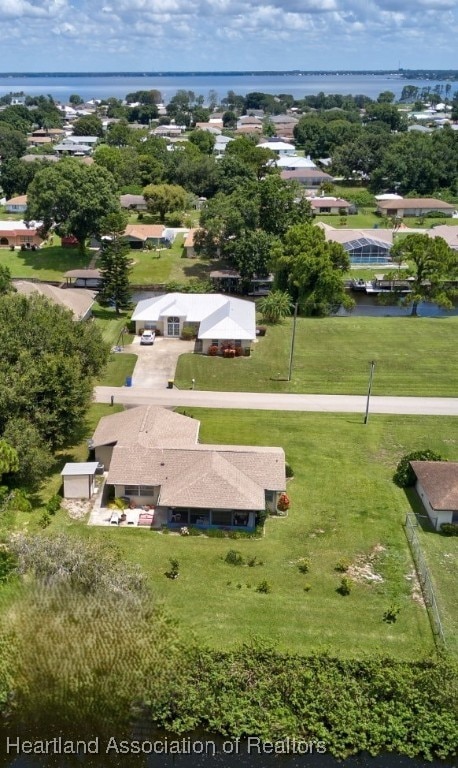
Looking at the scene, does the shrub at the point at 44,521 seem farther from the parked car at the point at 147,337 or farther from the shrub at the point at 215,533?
the parked car at the point at 147,337

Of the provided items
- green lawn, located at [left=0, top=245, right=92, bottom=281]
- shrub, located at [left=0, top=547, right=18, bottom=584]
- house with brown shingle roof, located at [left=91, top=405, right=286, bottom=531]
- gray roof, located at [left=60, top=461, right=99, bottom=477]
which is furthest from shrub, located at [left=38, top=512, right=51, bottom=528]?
green lawn, located at [left=0, top=245, right=92, bottom=281]

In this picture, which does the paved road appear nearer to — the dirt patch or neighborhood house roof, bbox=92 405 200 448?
neighborhood house roof, bbox=92 405 200 448

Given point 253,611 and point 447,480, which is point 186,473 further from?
point 447,480

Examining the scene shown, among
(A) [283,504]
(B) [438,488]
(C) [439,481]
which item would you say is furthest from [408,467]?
(A) [283,504]

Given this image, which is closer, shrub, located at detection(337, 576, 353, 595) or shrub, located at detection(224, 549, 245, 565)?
shrub, located at detection(337, 576, 353, 595)

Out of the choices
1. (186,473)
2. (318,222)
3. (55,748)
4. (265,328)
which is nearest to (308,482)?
(186,473)

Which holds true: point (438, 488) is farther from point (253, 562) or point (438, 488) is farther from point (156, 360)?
point (156, 360)

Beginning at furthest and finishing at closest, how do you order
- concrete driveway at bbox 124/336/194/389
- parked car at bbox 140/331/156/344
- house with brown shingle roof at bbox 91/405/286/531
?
parked car at bbox 140/331/156/344 → concrete driveway at bbox 124/336/194/389 → house with brown shingle roof at bbox 91/405/286/531
